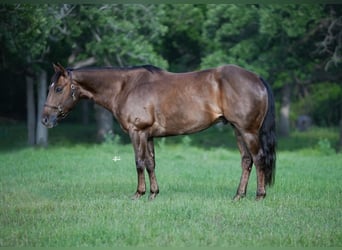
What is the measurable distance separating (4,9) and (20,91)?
9.63 metres

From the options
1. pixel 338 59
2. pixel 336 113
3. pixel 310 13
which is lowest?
pixel 336 113

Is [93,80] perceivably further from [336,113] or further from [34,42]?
[336,113]

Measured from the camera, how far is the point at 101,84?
8.99m

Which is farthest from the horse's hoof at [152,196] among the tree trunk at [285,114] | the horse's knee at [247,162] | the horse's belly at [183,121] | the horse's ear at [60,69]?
the tree trunk at [285,114]

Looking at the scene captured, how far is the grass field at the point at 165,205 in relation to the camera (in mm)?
6332

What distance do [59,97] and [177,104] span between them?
1669 mm

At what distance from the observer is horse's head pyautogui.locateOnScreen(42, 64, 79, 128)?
8820mm

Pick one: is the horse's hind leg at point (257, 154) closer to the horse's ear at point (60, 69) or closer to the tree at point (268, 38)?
the horse's ear at point (60, 69)

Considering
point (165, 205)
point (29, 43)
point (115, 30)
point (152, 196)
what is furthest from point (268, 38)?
point (165, 205)

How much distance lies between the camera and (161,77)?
8.88 meters

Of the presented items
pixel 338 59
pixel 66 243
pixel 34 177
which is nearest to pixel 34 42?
pixel 34 177

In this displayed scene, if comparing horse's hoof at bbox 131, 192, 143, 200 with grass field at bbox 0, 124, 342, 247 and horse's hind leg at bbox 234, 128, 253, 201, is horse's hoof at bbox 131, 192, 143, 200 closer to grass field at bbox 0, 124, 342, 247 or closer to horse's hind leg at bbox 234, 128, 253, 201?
grass field at bbox 0, 124, 342, 247

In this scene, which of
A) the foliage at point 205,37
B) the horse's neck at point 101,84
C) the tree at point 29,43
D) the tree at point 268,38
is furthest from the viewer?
the tree at point 268,38

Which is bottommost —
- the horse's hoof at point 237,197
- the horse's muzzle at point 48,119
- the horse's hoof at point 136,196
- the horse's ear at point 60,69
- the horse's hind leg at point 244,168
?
the horse's hoof at point 136,196
